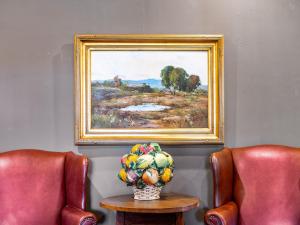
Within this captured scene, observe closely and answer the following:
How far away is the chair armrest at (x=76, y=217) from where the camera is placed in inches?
A: 108

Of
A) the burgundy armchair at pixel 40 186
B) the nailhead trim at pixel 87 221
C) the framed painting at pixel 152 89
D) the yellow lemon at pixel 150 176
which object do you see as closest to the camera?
the nailhead trim at pixel 87 221

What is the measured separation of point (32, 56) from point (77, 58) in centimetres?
36

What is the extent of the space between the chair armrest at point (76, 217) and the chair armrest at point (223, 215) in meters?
0.71

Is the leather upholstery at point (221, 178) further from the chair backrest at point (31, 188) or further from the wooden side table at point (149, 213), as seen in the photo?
the chair backrest at point (31, 188)

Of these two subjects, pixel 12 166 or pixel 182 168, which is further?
pixel 182 168

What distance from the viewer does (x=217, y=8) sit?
343cm

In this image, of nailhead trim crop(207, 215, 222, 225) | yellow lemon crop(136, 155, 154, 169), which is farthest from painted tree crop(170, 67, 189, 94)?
nailhead trim crop(207, 215, 222, 225)

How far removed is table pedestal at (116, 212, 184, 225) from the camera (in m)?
2.90

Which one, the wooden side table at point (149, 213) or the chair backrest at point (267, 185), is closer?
the wooden side table at point (149, 213)

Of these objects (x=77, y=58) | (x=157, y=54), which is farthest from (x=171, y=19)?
(x=77, y=58)

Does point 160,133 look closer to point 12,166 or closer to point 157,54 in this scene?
point 157,54

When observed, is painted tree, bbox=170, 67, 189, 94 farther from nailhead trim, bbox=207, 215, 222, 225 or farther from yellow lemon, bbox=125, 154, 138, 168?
nailhead trim, bbox=207, 215, 222, 225

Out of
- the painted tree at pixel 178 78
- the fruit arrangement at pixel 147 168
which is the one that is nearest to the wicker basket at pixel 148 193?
the fruit arrangement at pixel 147 168

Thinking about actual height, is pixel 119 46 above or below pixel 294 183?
above
